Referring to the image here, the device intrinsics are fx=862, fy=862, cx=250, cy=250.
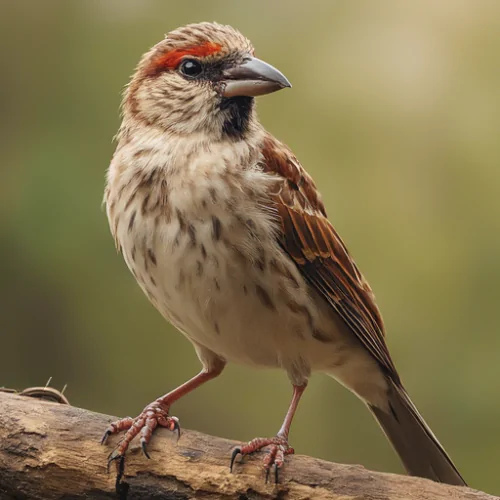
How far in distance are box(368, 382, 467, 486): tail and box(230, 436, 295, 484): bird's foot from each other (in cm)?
70

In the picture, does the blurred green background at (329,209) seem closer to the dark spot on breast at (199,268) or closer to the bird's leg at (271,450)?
the bird's leg at (271,450)

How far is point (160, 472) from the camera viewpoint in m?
2.63

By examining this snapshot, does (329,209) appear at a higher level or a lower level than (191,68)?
lower

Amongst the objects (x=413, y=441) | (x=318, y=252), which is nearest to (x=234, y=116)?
(x=318, y=252)

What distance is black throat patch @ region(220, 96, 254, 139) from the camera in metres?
2.97

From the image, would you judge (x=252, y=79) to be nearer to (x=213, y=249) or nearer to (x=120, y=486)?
(x=213, y=249)

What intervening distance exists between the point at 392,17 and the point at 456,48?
0.33 metres

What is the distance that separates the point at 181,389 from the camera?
320 cm

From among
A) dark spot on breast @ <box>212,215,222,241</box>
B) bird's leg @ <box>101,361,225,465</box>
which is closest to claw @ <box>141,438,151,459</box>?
bird's leg @ <box>101,361,225,465</box>

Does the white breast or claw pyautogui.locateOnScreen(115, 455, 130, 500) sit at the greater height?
the white breast

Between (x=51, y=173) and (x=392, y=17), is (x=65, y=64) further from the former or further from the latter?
(x=392, y=17)

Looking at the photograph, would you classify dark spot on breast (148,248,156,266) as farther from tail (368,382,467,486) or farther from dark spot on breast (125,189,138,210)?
tail (368,382,467,486)

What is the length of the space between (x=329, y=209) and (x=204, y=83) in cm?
107

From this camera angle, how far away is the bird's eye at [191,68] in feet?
9.86
